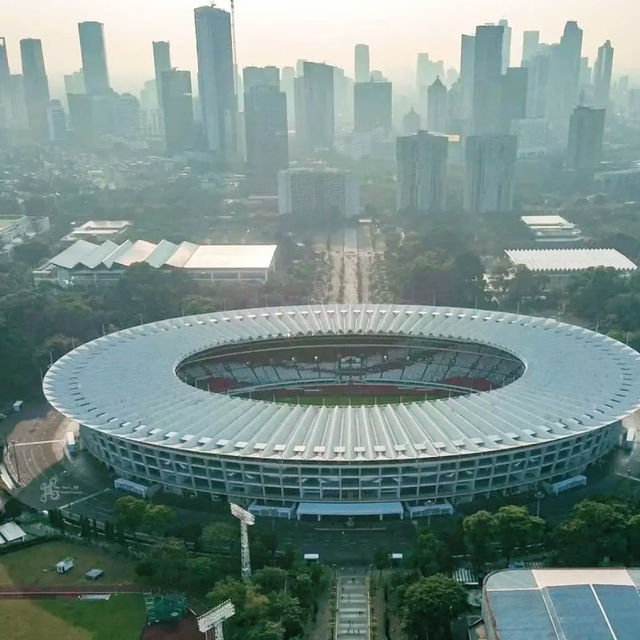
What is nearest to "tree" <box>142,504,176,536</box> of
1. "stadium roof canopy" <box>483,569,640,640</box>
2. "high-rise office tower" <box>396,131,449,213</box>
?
"stadium roof canopy" <box>483,569,640,640</box>

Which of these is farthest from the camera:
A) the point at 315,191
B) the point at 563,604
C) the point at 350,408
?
Answer: the point at 315,191

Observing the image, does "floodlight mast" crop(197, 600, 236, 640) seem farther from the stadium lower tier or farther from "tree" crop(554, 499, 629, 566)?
"tree" crop(554, 499, 629, 566)

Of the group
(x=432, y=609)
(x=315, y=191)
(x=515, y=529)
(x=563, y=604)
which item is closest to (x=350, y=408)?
(x=515, y=529)

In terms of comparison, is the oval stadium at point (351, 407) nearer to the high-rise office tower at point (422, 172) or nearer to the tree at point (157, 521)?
the tree at point (157, 521)

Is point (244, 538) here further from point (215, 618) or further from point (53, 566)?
point (53, 566)

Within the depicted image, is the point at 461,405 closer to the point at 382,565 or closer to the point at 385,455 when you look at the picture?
the point at 385,455

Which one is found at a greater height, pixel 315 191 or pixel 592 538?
pixel 315 191

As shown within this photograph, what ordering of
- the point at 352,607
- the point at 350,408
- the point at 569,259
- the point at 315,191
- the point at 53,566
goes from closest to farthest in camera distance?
1. the point at 352,607
2. the point at 53,566
3. the point at 350,408
4. the point at 569,259
5. the point at 315,191
